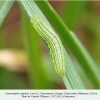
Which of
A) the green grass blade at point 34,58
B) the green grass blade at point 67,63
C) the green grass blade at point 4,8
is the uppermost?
the green grass blade at point 34,58

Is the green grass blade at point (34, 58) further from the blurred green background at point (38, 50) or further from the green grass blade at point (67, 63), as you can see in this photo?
the green grass blade at point (67, 63)

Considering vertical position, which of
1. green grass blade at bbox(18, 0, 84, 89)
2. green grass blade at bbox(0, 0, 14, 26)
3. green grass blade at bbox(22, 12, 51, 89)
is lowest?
green grass blade at bbox(18, 0, 84, 89)

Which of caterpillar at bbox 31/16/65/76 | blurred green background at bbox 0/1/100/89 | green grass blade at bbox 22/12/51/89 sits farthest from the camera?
blurred green background at bbox 0/1/100/89

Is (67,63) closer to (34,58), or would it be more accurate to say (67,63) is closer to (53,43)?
(53,43)

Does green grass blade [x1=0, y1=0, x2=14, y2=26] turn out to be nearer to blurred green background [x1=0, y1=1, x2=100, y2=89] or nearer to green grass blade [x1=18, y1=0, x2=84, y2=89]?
green grass blade [x1=18, y1=0, x2=84, y2=89]

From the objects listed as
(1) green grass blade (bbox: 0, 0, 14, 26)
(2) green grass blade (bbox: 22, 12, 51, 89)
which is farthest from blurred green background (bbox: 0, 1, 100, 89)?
(1) green grass blade (bbox: 0, 0, 14, 26)

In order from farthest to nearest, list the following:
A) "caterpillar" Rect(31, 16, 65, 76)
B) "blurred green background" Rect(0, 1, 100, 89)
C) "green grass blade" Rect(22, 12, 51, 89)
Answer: "blurred green background" Rect(0, 1, 100, 89) < "green grass blade" Rect(22, 12, 51, 89) < "caterpillar" Rect(31, 16, 65, 76)

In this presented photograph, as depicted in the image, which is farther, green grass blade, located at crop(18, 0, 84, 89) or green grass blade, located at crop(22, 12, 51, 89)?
green grass blade, located at crop(22, 12, 51, 89)

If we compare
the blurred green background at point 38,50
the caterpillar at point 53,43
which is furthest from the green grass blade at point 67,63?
the blurred green background at point 38,50
